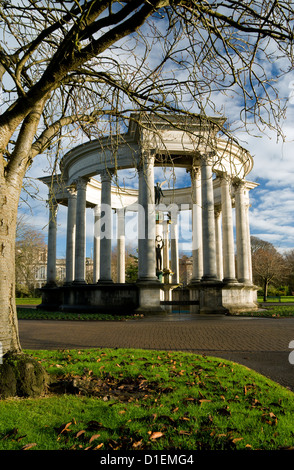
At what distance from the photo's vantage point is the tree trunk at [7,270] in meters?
6.16

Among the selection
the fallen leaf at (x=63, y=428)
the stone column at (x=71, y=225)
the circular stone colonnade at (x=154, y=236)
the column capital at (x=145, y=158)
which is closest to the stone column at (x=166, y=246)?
the circular stone colonnade at (x=154, y=236)

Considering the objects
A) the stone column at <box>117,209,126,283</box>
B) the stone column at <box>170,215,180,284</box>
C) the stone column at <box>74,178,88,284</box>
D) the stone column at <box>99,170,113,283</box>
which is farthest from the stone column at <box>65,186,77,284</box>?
the stone column at <box>170,215,180,284</box>

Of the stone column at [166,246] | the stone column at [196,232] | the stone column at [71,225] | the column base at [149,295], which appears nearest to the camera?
the column base at [149,295]

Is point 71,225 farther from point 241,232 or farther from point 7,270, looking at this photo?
point 7,270

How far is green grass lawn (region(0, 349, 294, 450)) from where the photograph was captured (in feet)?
13.9

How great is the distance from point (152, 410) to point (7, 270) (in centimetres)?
341

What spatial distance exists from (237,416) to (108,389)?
2643 mm

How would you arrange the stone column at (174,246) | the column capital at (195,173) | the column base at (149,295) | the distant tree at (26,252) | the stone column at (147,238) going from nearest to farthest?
the column base at (149,295) < the stone column at (147,238) < the column capital at (195,173) < the stone column at (174,246) < the distant tree at (26,252)

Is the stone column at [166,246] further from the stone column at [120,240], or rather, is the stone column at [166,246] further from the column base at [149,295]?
the column base at [149,295]

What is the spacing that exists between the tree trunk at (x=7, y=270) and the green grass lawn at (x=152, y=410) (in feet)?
3.48

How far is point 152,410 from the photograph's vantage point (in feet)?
17.3

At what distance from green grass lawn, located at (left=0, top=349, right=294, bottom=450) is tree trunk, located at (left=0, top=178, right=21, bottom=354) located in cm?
106

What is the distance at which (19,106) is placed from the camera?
259 inches
